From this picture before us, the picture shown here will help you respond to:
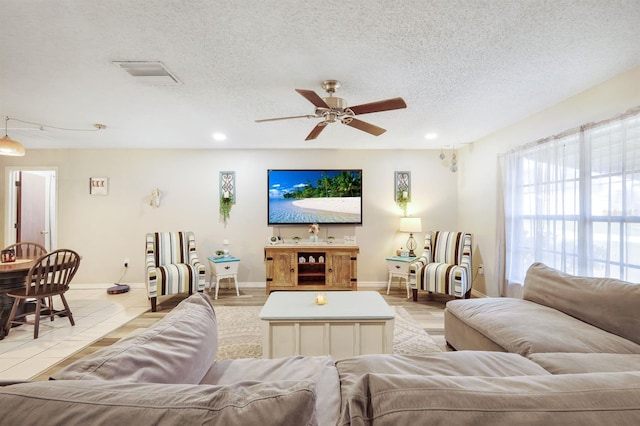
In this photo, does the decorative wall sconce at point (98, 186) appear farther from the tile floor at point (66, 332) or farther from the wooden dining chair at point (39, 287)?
the wooden dining chair at point (39, 287)

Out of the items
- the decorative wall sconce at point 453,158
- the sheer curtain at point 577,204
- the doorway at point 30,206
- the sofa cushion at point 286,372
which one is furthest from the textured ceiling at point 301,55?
the doorway at point 30,206

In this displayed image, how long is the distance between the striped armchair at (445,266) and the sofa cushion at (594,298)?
1.31m

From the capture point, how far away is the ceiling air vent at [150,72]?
2179 mm

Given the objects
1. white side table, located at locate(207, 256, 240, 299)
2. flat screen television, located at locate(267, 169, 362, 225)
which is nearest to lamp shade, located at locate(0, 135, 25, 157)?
white side table, located at locate(207, 256, 240, 299)

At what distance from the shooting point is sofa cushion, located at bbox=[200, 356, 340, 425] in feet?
3.63

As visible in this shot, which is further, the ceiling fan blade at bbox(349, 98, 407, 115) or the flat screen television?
the flat screen television

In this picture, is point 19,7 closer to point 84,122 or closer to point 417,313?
point 84,122

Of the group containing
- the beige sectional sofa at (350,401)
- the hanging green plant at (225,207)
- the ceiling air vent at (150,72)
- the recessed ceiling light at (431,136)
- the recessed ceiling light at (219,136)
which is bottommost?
the beige sectional sofa at (350,401)

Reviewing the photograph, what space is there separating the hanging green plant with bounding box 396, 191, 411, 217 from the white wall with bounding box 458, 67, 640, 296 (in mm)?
949

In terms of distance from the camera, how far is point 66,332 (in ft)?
9.87

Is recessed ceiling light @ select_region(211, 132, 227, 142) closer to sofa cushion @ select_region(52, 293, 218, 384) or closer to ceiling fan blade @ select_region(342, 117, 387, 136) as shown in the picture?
ceiling fan blade @ select_region(342, 117, 387, 136)

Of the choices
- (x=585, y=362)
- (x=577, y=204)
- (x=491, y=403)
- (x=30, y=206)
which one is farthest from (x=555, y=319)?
(x=30, y=206)

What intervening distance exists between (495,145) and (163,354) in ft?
14.8

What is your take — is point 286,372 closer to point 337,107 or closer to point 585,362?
point 585,362
